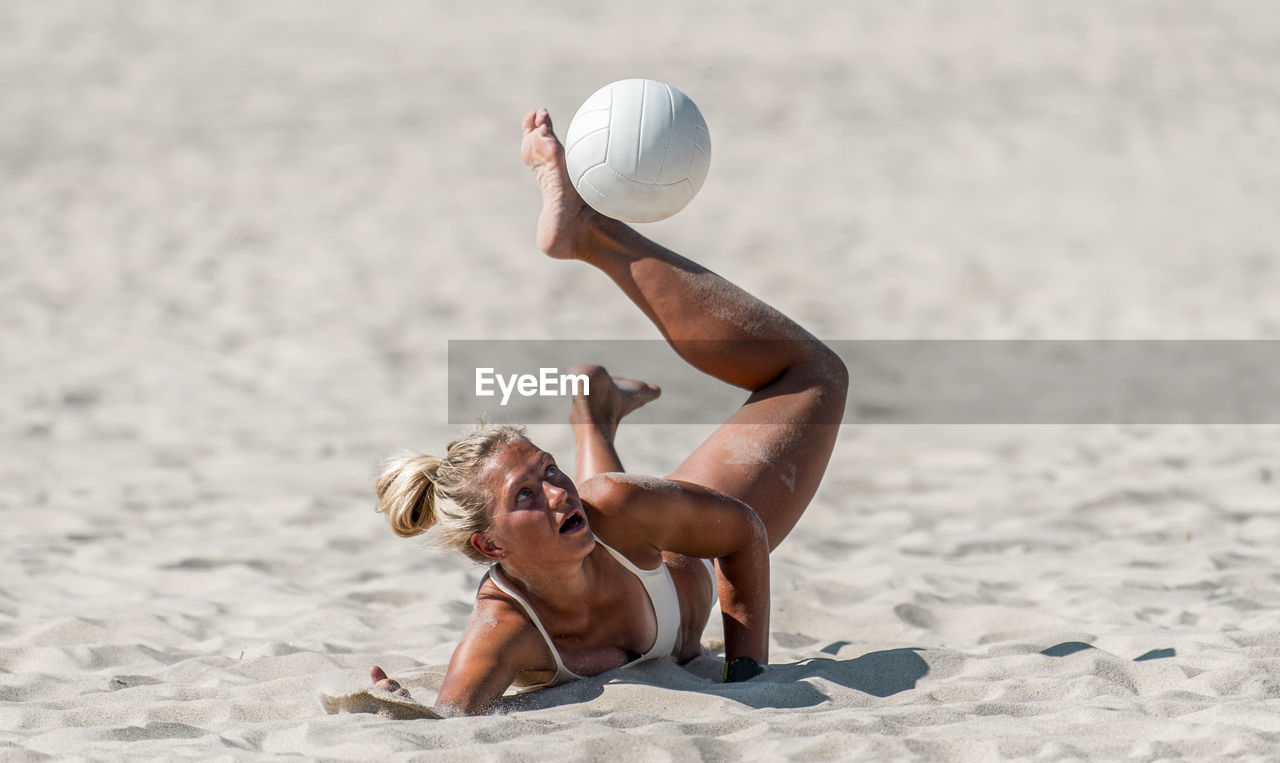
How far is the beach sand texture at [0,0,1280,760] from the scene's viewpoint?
3316 mm

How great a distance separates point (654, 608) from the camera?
359 centimetres

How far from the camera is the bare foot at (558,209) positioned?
3.99 metres

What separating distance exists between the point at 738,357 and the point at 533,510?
40.5 inches

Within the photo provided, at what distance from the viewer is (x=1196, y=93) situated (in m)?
12.6

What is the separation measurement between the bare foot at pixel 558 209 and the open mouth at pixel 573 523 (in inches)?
36.2

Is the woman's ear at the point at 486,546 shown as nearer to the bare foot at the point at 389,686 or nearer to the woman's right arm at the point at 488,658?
the woman's right arm at the point at 488,658

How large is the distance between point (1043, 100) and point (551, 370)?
272 inches

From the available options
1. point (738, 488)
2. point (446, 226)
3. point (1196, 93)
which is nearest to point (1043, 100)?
point (1196, 93)

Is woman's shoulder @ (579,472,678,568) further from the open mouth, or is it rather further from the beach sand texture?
the beach sand texture

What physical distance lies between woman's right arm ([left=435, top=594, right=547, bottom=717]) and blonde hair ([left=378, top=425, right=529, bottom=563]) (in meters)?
0.16

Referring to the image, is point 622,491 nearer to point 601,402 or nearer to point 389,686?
point 389,686
